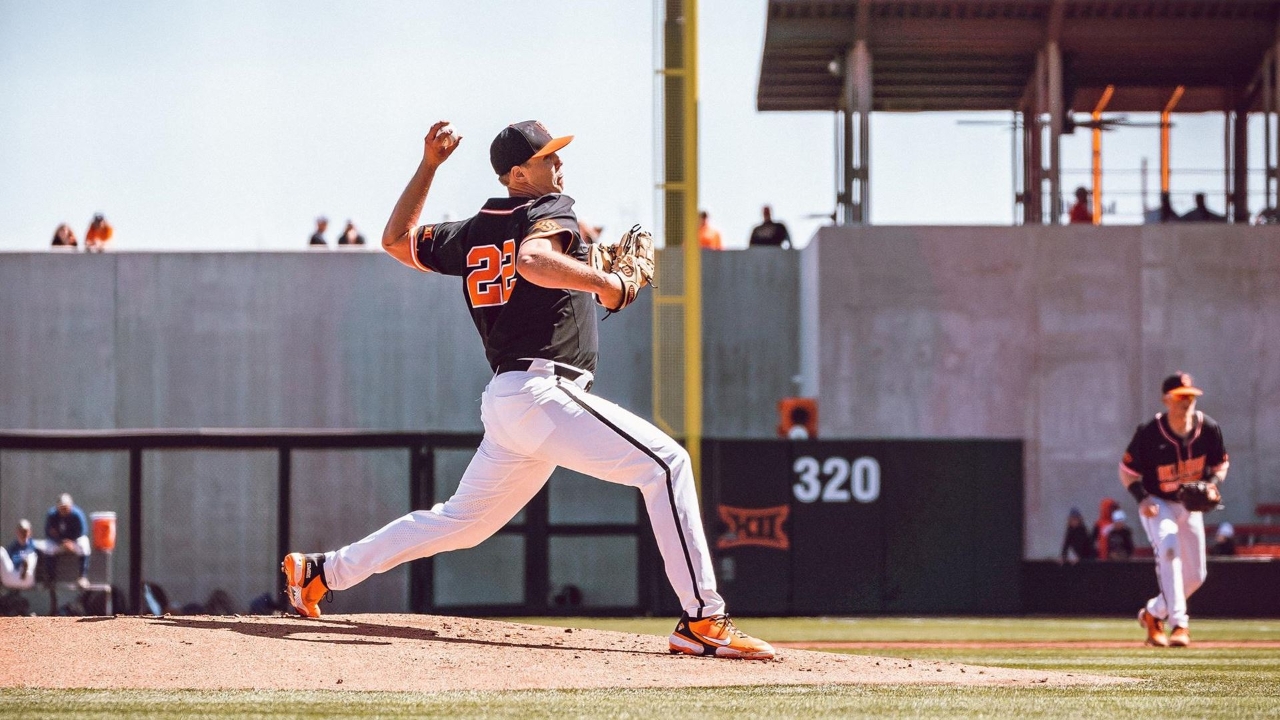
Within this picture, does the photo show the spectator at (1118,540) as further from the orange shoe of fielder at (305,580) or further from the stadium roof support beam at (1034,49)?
the orange shoe of fielder at (305,580)

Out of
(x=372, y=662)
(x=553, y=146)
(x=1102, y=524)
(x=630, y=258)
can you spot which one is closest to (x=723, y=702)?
(x=372, y=662)

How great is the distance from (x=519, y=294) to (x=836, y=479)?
39.8 feet

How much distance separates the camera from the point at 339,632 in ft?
23.6

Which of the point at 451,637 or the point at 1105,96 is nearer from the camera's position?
the point at 451,637

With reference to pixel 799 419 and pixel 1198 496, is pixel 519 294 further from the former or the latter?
pixel 799 419

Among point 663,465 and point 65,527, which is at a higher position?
point 663,465

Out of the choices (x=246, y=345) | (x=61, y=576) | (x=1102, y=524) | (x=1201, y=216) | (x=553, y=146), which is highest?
(x=1201, y=216)

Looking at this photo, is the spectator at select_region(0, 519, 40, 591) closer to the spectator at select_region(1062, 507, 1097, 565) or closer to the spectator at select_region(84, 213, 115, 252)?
the spectator at select_region(84, 213, 115, 252)

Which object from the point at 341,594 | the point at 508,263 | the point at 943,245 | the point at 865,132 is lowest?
the point at 341,594

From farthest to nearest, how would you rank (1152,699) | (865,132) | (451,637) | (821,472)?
(865,132) → (821,472) → (451,637) → (1152,699)

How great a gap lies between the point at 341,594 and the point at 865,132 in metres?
9.69

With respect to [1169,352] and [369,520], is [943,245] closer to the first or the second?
[1169,352]

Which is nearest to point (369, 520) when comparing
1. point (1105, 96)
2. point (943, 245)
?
point (943, 245)

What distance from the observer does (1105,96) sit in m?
28.2
